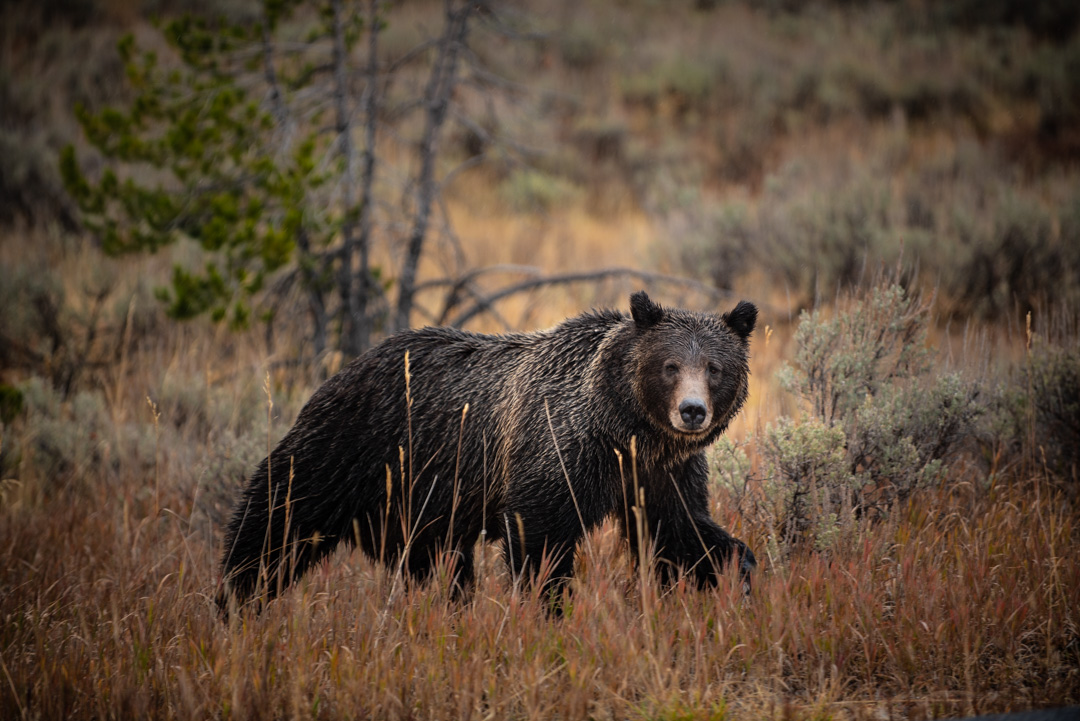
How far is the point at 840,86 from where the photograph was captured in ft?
64.0

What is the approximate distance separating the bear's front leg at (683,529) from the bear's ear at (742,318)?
24.3 inches

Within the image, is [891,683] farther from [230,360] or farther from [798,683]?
[230,360]

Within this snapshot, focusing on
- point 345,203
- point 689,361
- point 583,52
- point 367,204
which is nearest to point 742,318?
point 689,361

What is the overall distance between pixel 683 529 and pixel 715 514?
756 mm

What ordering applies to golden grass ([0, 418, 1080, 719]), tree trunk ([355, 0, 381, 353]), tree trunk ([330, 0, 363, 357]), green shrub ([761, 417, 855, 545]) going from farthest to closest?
tree trunk ([355, 0, 381, 353])
tree trunk ([330, 0, 363, 357])
green shrub ([761, 417, 855, 545])
golden grass ([0, 418, 1080, 719])

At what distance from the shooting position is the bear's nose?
348 centimetres

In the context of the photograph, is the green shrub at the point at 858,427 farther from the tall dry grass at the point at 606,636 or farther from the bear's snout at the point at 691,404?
the bear's snout at the point at 691,404

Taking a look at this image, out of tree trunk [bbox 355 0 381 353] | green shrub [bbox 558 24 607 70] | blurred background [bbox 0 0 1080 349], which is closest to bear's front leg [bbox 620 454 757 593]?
blurred background [bbox 0 0 1080 349]

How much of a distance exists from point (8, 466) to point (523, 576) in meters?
4.24

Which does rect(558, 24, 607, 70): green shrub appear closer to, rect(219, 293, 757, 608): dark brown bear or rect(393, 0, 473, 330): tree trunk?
rect(393, 0, 473, 330): tree trunk

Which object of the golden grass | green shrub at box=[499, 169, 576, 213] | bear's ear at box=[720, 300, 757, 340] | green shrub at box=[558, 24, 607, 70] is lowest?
the golden grass

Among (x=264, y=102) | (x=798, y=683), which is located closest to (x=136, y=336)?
(x=264, y=102)

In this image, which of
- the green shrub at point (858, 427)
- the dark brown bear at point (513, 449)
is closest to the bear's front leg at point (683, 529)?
the dark brown bear at point (513, 449)

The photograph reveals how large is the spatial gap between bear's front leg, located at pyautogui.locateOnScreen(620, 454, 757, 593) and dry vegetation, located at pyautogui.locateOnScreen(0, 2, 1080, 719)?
0.15 m
